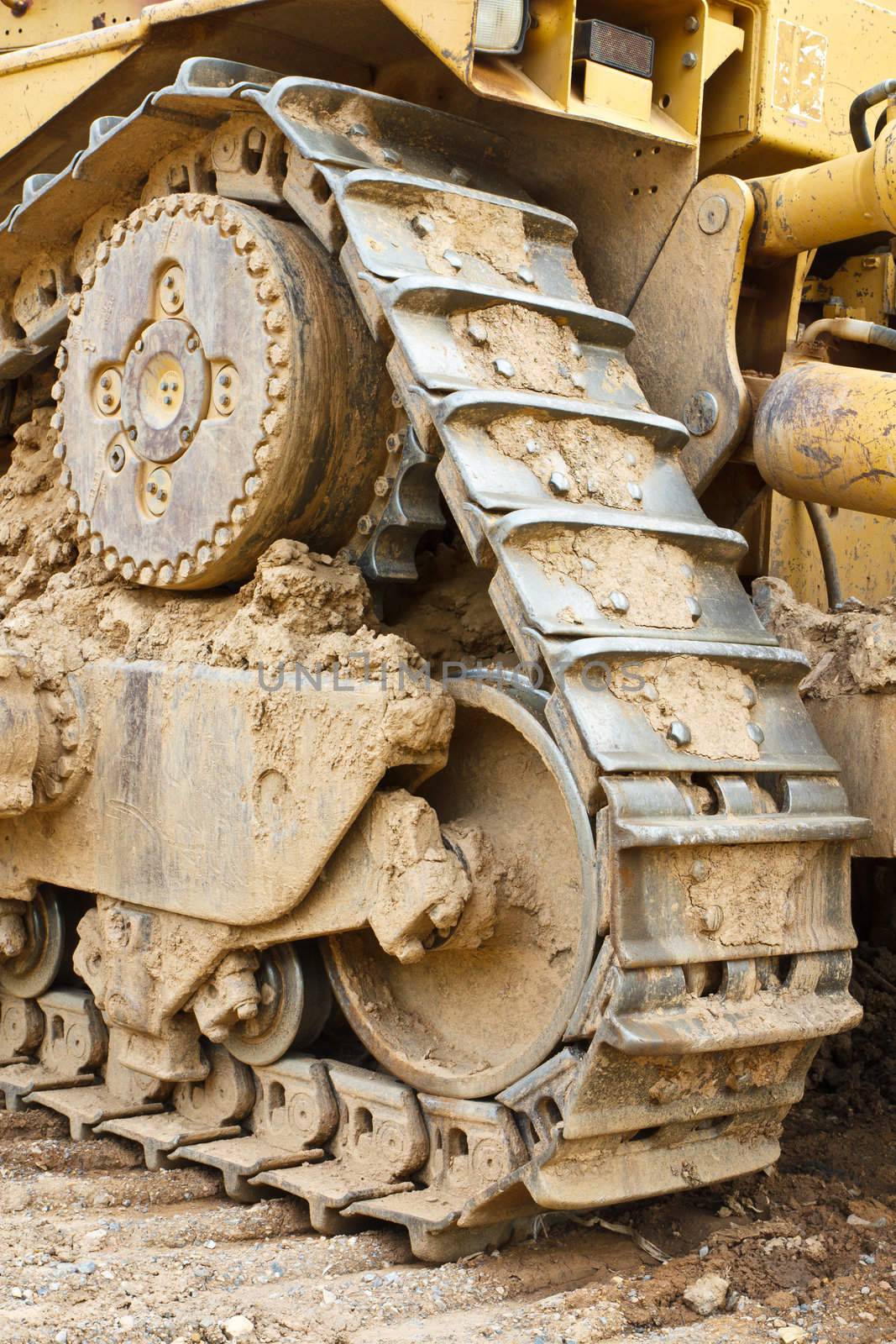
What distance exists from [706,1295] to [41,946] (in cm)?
210

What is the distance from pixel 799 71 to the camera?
4.06 metres

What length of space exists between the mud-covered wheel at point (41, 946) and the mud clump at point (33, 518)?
2.57 ft

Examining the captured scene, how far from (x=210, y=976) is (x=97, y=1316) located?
962mm

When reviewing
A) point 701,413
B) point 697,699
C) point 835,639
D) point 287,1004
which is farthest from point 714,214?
point 287,1004

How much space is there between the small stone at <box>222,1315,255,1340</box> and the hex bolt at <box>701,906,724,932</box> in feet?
3.36

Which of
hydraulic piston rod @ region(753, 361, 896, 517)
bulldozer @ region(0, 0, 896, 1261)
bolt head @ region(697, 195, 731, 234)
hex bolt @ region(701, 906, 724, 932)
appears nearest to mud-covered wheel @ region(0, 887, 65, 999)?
bulldozer @ region(0, 0, 896, 1261)

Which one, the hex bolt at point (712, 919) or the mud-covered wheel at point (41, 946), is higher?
the hex bolt at point (712, 919)

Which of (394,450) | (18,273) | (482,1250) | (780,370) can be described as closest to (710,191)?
(780,370)

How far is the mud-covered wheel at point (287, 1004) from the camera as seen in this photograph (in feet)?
12.3

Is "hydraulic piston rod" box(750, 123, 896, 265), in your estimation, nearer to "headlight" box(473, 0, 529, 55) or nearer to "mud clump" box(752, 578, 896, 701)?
"headlight" box(473, 0, 529, 55)

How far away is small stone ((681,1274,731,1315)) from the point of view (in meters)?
2.97

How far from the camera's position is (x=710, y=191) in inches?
151

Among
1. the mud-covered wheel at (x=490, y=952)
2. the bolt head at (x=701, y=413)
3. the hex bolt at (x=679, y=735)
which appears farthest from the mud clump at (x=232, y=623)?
the bolt head at (x=701, y=413)

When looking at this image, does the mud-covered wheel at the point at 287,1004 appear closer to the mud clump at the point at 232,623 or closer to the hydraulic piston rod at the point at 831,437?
the mud clump at the point at 232,623
